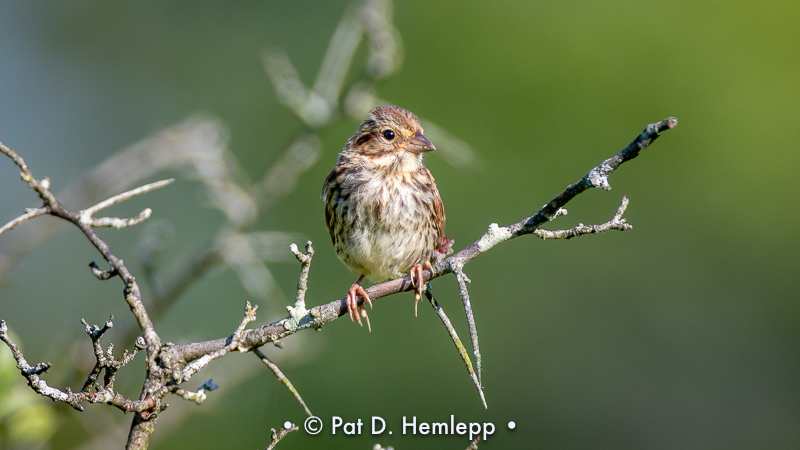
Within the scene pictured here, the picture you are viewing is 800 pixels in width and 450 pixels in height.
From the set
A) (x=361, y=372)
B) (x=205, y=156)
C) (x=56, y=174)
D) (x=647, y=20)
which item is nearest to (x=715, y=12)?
(x=647, y=20)

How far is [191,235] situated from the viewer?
891 cm

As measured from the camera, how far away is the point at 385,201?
394 cm

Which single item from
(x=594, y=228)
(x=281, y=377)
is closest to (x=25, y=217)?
(x=281, y=377)

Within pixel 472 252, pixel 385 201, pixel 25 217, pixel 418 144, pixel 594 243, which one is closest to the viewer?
pixel 25 217

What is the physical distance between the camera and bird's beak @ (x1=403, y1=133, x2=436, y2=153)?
4.00m

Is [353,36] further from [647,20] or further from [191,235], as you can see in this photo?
[191,235]

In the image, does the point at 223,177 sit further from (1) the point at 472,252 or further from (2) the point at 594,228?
(2) the point at 594,228

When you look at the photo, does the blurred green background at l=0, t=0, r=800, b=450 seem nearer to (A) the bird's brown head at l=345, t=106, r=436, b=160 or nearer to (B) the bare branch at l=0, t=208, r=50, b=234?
(A) the bird's brown head at l=345, t=106, r=436, b=160

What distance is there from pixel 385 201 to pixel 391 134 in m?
0.46

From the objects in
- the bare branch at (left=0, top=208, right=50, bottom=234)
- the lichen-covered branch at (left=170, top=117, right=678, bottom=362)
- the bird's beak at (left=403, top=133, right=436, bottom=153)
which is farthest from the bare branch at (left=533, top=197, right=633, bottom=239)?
the bird's beak at (left=403, top=133, right=436, bottom=153)

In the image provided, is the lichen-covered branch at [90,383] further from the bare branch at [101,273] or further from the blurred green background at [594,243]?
the blurred green background at [594,243]

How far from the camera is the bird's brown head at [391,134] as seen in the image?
4121 mm

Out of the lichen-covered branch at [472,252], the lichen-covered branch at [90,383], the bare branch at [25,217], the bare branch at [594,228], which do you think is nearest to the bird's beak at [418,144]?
the lichen-covered branch at [472,252]

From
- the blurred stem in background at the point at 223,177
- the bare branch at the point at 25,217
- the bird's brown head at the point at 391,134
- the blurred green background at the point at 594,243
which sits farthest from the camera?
the blurred green background at the point at 594,243
